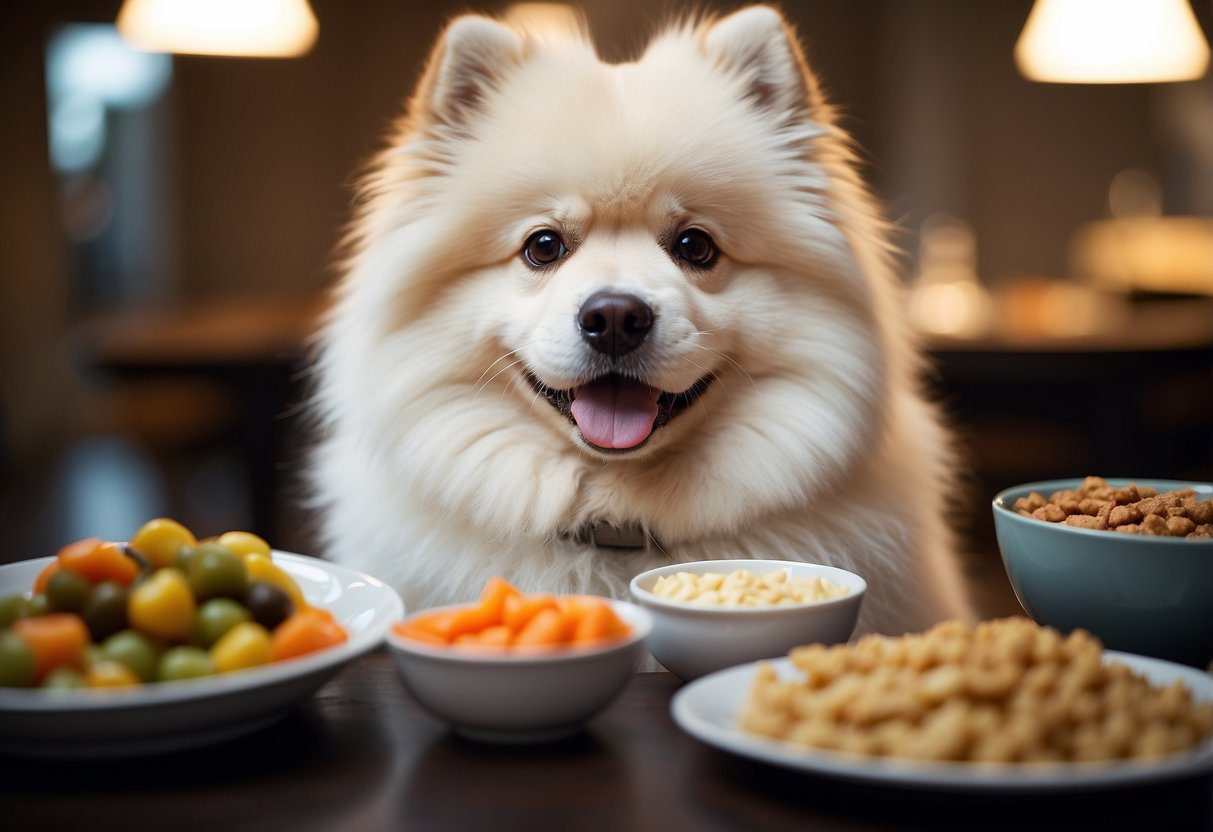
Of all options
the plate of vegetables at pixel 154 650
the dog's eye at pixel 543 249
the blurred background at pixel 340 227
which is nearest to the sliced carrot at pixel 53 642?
the plate of vegetables at pixel 154 650

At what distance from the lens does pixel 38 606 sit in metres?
1.13

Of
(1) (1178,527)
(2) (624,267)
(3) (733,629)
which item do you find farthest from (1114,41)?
(3) (733,629)

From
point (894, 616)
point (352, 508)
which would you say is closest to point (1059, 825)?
point (894, 616)

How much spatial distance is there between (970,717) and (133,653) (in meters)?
0.77

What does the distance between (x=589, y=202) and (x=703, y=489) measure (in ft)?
1.64

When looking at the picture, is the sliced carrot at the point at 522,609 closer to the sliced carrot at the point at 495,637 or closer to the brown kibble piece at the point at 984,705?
the sliced carrot at the point at 495,637

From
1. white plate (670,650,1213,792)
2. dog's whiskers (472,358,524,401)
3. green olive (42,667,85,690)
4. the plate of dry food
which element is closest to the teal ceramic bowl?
the plate of dry food

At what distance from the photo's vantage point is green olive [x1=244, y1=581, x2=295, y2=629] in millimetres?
1154

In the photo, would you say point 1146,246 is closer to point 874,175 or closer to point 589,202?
point 874,175

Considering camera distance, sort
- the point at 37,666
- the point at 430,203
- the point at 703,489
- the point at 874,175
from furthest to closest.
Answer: the point at 874,175, the point at 430,203, the point at 703,489, the point at 37,666

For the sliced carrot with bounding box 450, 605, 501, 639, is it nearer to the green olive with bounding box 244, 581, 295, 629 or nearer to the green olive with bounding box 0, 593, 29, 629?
the green olive with bounding box 244, 581, 295, 629

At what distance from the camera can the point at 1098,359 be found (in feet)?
15.0

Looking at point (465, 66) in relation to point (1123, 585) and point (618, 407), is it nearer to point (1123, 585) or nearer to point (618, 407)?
point (618, 407)

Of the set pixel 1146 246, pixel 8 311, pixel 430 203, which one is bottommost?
pixel 8 311
